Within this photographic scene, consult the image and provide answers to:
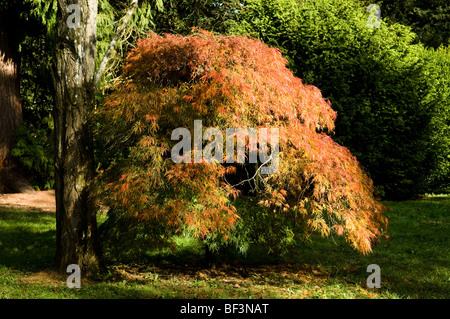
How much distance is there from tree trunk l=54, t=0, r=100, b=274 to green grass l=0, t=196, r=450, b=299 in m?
0.44

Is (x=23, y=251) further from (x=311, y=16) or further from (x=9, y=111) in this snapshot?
(x=311, y=16)

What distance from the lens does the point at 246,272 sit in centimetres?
648

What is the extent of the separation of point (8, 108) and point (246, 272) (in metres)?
7.90

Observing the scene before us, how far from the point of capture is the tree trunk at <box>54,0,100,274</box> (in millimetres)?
5605

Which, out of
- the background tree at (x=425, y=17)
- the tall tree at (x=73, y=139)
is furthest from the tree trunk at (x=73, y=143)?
the background tree at (x=425, y=17)

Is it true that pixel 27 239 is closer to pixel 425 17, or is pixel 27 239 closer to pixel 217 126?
pixel 217 126

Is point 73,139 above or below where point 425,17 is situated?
below

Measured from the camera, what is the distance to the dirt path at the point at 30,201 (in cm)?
1013

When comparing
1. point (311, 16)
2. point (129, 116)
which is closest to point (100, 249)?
point (129, 116)

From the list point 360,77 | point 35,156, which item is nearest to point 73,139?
point 35,156
